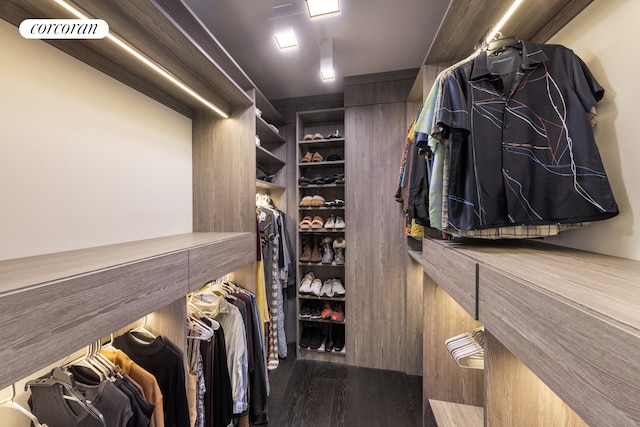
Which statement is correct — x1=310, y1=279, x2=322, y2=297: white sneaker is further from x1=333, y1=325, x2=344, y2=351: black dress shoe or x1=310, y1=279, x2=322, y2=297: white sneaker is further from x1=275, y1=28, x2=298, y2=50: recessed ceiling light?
x1=275, y1=28, x2=298, y2=50: recessed ceiling light

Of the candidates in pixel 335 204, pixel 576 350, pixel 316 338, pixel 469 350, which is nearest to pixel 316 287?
pixel 316 338

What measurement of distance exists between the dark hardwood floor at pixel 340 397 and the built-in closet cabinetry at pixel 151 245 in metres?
0.94

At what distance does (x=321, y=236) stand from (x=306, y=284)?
19.9 inches

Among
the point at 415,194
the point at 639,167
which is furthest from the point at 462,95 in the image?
the point at 639,167

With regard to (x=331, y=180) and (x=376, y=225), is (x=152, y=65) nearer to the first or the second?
(x=331, y=180)

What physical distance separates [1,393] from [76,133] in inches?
34.6

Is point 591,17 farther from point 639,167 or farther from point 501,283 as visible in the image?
point 501,283

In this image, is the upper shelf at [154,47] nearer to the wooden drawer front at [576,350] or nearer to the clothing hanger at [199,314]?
the clothing hanger at [199,314]

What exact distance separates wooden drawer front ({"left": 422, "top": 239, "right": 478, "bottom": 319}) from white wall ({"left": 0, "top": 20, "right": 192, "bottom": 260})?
1437 mm

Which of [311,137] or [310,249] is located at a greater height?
[311,137]

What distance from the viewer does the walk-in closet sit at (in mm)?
503

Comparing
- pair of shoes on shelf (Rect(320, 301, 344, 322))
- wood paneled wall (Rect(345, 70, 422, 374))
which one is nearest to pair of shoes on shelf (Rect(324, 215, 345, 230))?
wood paneled wall (Rect(345, 70, 422, 374))

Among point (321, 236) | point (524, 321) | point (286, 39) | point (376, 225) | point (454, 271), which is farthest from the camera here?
point (321, 236)

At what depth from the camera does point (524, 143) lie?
77cm
